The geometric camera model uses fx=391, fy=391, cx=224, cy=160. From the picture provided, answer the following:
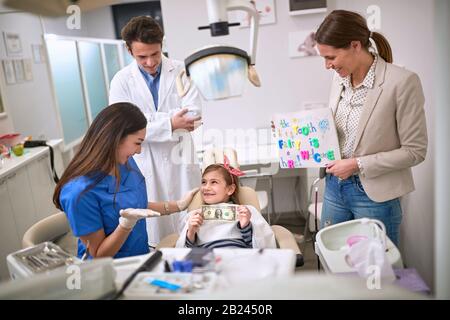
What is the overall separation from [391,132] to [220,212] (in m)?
0.56

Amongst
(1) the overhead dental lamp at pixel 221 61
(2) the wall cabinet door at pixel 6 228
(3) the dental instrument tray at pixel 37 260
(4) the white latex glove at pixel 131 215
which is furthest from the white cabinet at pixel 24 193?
(1) the overhead dental lamp at pixel 221 61

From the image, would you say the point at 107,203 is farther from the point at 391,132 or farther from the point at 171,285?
the point at 391,132

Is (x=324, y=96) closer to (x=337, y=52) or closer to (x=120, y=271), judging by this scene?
(x=337, y=52)

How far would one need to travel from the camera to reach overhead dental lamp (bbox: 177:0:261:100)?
778mm

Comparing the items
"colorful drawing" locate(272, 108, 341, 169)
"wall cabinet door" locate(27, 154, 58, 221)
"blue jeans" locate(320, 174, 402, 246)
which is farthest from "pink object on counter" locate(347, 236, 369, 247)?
"wall cabinet door" locate(27, 154, 58, 221)

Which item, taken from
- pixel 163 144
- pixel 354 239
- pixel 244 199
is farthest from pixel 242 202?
pixel 354 239

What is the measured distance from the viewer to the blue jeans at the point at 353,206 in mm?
1040

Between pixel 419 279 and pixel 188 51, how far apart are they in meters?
0.75

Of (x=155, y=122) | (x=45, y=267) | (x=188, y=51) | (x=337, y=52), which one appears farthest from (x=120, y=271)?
(x=337, y=52)

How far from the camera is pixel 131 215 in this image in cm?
99

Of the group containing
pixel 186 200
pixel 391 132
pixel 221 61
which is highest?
pixel 221 61

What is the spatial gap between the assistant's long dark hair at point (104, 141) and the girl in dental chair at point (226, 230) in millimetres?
302

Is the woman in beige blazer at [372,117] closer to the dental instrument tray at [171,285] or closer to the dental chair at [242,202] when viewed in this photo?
the dental chair at [242,202]

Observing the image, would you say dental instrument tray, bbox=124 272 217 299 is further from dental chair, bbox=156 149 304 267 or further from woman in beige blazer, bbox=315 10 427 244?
woman in beige blazer, bbox=315 10 427 244
